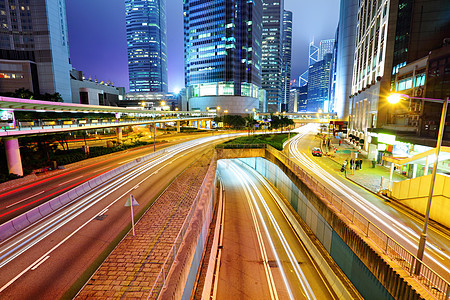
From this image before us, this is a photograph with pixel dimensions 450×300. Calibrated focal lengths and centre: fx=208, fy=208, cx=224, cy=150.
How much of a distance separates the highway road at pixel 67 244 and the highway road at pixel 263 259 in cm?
814

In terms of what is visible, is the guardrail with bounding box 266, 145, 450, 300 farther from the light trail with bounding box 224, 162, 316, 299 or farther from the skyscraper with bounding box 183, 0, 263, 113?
the skyscraper with bounding box 183, 0, 263, 113

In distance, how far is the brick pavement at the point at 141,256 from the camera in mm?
→ 8742

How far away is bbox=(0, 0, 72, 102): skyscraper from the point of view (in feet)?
254

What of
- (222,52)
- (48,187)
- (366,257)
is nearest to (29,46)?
(222,52)

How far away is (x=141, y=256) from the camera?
10.8 m

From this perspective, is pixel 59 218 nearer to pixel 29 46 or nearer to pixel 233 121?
pixel 233 121

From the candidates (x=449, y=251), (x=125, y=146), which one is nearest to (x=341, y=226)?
(x=449, y=251)

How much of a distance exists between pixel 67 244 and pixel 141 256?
492cm

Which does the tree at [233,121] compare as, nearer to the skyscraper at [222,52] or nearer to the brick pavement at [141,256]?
the skyscraper at [222,52]

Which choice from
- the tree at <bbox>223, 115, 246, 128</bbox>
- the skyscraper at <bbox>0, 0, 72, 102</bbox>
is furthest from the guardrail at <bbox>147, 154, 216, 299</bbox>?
the skyscraper at <bbox>0, 0, 72, 102</bbox>

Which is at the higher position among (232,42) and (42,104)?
(232,42)

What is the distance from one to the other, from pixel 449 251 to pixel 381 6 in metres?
50.6

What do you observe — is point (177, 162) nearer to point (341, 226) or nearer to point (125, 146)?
point (125, 146)

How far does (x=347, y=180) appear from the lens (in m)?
25.5
